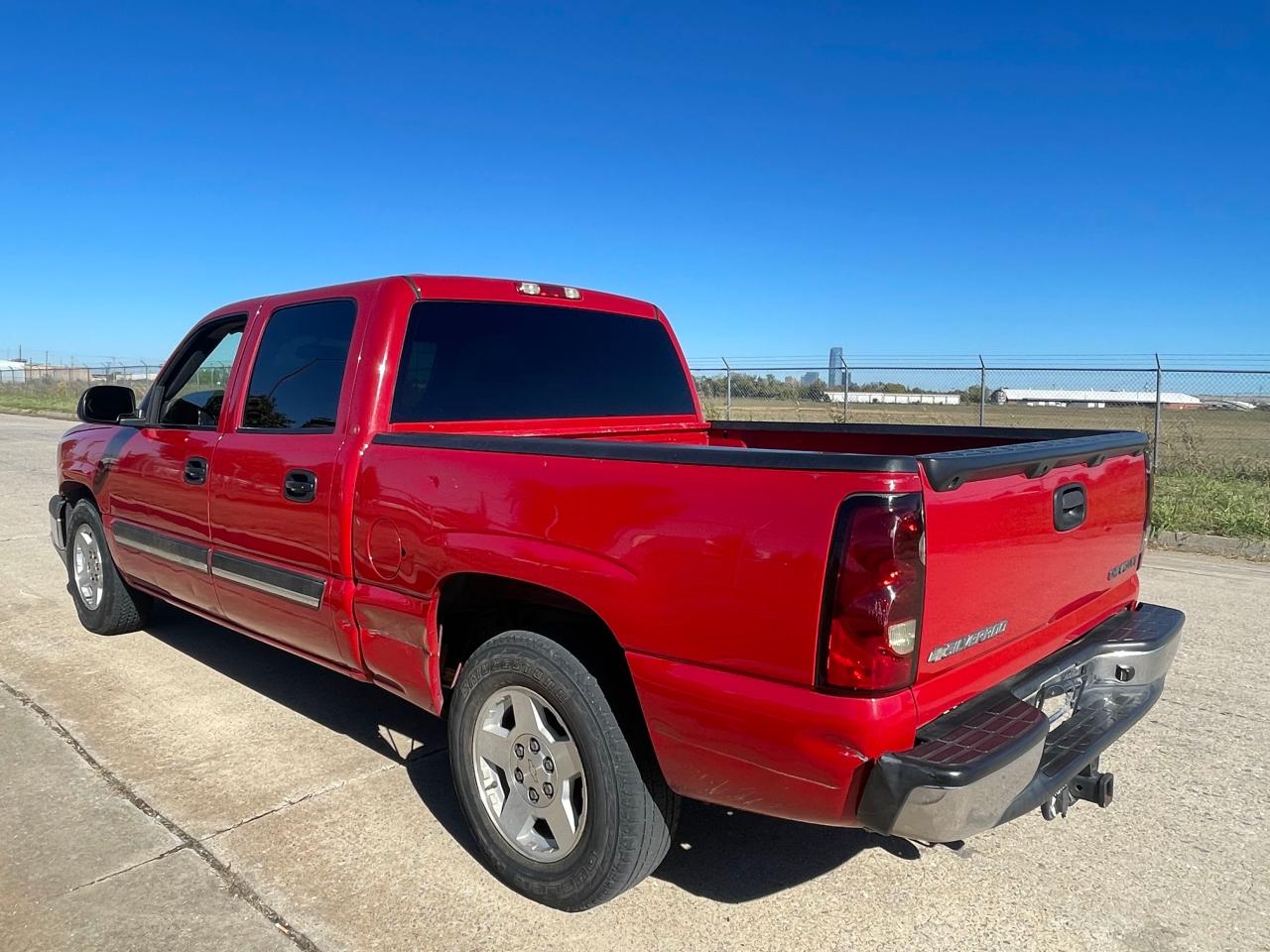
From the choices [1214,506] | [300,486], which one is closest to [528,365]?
[300,486]

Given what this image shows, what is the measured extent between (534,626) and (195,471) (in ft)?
6.79

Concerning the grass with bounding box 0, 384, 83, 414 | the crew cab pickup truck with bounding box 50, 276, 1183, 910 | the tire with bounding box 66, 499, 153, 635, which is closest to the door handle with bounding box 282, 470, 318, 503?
the crew cab pickup truck with bounding box 50, 276, 1183, 910

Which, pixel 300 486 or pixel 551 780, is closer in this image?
pixel 551 780

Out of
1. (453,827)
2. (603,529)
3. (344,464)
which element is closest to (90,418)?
(344,464)

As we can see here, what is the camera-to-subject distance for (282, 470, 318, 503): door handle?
3453 mm

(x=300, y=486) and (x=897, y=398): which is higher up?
(x=897, y=398)

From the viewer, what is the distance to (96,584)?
5.62 meters

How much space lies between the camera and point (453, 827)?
334 centimetres

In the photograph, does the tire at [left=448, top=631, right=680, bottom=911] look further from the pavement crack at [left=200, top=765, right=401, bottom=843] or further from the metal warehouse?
the metal warehouse

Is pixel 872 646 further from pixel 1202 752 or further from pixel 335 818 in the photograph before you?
pixel 1202 752

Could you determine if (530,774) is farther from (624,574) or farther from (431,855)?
(624,574)

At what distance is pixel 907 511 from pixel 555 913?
5.53 ft

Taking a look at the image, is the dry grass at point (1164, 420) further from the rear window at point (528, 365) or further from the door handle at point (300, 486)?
the door handle at point (300, 486)

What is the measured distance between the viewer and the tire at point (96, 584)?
5449 millimetres
